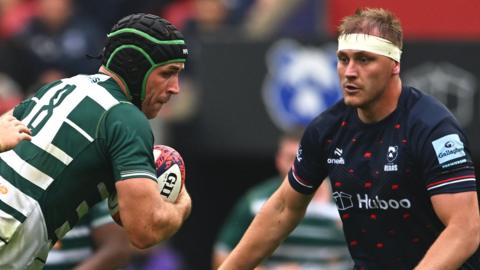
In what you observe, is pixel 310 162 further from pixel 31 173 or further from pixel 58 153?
pixel 31 173

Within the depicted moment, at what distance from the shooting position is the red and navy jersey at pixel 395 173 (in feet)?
22.0

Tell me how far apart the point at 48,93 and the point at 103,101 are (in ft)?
1.14

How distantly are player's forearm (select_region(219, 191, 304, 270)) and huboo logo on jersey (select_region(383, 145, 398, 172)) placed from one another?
2.40 feet

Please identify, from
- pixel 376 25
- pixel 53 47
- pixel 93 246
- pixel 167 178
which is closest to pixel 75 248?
pixel 93 246

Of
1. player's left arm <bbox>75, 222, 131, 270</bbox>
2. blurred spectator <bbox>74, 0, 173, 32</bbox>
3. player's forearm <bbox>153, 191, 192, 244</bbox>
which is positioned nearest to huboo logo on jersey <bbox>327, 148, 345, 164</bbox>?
player's forearm <bbox>153, 191, 192, 244</bbox>

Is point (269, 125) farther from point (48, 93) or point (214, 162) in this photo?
point (48, 93)

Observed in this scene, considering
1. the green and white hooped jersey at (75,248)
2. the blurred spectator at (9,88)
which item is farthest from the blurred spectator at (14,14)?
the green and white hooped jersey at (75,248)

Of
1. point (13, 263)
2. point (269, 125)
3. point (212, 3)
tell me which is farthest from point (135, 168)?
point (212, 3)

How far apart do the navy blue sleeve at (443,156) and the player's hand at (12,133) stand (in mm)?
1977

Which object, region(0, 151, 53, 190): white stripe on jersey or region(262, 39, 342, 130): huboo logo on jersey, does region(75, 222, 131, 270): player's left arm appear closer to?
region(0, 151, 53, 190): white stripe on jersey

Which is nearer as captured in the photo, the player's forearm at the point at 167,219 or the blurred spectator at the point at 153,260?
the player's forearm at the point at 167,219

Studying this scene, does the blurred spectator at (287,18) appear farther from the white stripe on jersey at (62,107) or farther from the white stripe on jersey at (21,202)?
the white stripe on jersey at (21,202)

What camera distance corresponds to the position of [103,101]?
21.7 feet

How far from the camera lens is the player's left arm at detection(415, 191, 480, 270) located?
6.50 metres
